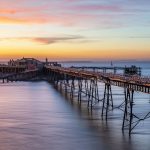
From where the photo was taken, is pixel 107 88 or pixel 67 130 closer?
pixel 67 130

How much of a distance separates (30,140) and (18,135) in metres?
2.66

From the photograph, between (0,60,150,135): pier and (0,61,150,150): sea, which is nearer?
(0,61,150,150): sea

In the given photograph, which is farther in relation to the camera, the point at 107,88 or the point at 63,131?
the point at 107,88

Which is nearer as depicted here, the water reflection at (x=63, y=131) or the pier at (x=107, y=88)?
the water reflection at (x=63, y=131)

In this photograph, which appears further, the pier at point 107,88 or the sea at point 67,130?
the pier at point 107,88

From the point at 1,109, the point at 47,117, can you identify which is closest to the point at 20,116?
the point at 47,117

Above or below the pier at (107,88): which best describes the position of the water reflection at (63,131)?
below

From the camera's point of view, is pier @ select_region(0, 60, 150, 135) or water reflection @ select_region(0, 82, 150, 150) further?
pier @ select_region(0, 60, 150, 135)

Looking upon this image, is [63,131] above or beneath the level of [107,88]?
beneath

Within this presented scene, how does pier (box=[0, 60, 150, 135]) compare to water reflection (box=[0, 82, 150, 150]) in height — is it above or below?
above

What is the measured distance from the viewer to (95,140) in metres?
39.1

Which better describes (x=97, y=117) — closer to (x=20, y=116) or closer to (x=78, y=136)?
(x=20, y=116)

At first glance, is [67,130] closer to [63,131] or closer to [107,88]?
[63,131]

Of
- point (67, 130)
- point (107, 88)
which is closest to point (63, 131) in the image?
point (67, 130)
